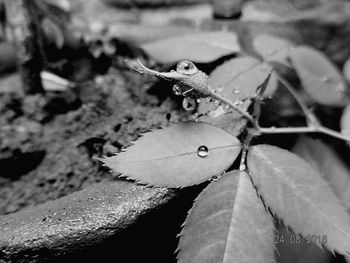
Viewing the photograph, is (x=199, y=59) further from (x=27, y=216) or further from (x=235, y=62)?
(x=27, y=216)

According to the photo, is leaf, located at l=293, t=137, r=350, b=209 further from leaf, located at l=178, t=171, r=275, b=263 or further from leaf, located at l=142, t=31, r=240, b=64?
leaf, located at l=178, t=171, r=275, b=263

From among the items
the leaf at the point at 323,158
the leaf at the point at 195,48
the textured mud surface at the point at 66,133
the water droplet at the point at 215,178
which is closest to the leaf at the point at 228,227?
the water droplet at the point at 215,178

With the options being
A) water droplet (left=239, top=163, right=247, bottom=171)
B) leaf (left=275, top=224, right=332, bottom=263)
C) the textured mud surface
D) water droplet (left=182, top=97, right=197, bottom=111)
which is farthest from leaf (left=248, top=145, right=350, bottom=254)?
leaf (left=275, top=224, right=332, bottom=263)

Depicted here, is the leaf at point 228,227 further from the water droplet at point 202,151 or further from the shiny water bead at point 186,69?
the shiny water bead at point 186,69

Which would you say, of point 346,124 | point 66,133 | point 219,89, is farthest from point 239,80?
point 66,133

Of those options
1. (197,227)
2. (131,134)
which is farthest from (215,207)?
(131,134)
